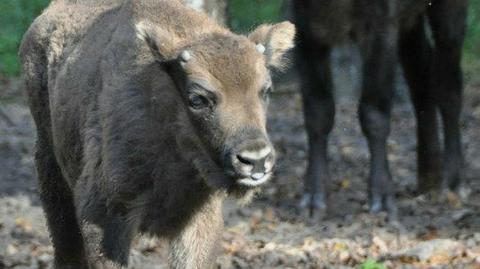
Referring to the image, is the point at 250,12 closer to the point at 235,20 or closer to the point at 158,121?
the point at 235,20

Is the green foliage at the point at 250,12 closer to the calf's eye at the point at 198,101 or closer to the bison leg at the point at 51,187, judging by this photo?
the bison leg at the point at 51,187

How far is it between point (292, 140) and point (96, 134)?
5848mm

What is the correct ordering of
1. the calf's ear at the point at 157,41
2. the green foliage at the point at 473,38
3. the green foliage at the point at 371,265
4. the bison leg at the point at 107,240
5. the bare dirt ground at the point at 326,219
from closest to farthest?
the calf's ear at the point at 157,41
the bison leg at the point at 107,240
the green foliage at the point at 371,265
the bare dirt ground at the point at 326,219
the green foliage at the point at 473,38

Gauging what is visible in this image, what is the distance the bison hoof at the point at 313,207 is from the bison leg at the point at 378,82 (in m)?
0.41

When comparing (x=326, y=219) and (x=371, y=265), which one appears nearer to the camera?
(x=371, y=265)

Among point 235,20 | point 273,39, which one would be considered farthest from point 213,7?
point 235,20

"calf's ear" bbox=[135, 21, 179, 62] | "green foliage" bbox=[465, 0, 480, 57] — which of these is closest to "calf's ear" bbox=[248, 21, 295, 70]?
"calf's ear" bbox=[135, 21, 179, 62]

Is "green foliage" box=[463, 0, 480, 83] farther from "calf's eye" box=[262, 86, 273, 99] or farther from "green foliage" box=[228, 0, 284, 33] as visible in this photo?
"calf's eye" box=[262, 86, 273, 99]

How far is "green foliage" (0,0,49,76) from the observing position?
15391 mm

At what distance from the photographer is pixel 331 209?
10.1 metres

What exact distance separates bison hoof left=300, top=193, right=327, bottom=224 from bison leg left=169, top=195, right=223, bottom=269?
122 inches

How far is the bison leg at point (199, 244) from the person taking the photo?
677 cm

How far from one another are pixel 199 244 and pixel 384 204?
336cm

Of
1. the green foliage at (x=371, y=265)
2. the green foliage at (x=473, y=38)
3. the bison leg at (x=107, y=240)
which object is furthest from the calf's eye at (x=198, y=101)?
the green foliage at (x=473, y=38)
